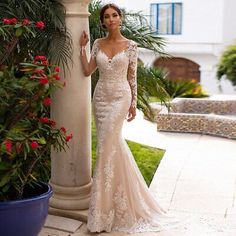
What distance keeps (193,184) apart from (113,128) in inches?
76.7

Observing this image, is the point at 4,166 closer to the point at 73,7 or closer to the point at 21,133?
the point at 21,133

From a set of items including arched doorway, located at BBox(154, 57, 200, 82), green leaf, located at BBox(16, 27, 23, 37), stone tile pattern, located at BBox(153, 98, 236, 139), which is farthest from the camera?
arched doorway, located at BBox(154, 57, 200, 82)

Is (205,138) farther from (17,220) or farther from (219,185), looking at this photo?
(17,220)

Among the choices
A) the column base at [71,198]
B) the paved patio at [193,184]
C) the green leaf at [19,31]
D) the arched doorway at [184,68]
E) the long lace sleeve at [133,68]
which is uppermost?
the green leaf at [19,31]

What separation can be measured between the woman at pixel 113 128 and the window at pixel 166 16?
16.3 meters

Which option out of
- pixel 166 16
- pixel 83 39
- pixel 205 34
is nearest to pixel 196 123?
pixel 83 39

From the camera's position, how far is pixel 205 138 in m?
8.55

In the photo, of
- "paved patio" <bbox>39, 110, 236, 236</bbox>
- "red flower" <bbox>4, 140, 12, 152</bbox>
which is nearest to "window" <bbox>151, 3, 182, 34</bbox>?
"paved patio" <bbox>39, 110, 236, 236</bbox>

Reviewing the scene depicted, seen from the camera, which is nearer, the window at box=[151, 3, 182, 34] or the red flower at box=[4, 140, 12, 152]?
the red flower at box=[4, 140, 12, 152]

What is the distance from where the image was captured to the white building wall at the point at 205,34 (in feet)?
64.6

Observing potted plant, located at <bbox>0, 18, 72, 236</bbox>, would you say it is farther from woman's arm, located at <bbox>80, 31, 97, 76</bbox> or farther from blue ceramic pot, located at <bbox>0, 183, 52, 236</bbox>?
woman's arm, located at <bbox>80, 31, 97, 76</bbox>

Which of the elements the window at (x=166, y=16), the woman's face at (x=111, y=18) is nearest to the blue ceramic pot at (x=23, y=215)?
the woman's face at (x=111, y=18)

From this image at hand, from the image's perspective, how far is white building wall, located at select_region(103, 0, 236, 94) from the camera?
19.7 m

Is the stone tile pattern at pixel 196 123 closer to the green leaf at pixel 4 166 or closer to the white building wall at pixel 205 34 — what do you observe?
the green leaf at pixel 4 166
